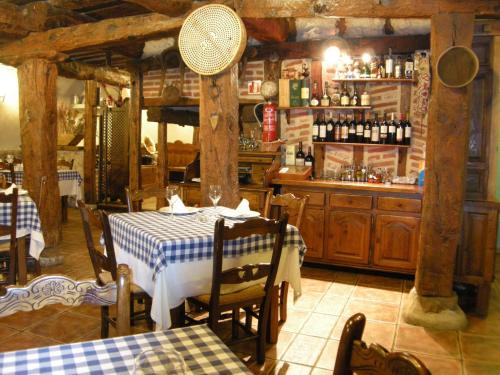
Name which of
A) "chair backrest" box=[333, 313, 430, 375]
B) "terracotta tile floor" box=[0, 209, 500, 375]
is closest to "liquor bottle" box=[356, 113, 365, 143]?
"terracotta tile floor" box=[0, 209, 500, 375]

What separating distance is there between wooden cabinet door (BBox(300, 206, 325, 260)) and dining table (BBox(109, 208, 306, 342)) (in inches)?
74.9

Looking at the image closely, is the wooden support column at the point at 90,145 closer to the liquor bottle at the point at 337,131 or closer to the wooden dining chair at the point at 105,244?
the liquor bottle at the point at 337,131

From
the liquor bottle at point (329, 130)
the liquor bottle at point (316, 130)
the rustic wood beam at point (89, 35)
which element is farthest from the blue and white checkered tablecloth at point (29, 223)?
the liquor bottle at point (329, 130)

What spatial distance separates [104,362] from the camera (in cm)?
126

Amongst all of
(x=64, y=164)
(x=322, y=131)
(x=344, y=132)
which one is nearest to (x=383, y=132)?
(x=344, y=132)

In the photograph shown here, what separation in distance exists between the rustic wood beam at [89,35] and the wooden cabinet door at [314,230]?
238 cm

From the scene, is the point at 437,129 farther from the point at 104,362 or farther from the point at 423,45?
the point at 104,362

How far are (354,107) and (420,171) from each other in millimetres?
1023

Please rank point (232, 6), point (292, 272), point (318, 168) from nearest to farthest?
point (292, 272) < point (232, 6) < point (318, 168)

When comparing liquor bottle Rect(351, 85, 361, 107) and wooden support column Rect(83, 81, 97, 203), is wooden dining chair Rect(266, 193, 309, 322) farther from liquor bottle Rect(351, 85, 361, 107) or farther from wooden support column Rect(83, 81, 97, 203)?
wooden support column Rect(83, 81, 97, 203)

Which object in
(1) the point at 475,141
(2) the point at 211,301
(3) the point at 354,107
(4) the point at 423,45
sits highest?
(4) the point at 423,45

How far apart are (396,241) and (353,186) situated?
71 cm

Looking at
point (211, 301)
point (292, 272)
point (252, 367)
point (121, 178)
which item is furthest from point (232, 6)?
point (121, 178)

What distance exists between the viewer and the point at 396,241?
4926 mm
